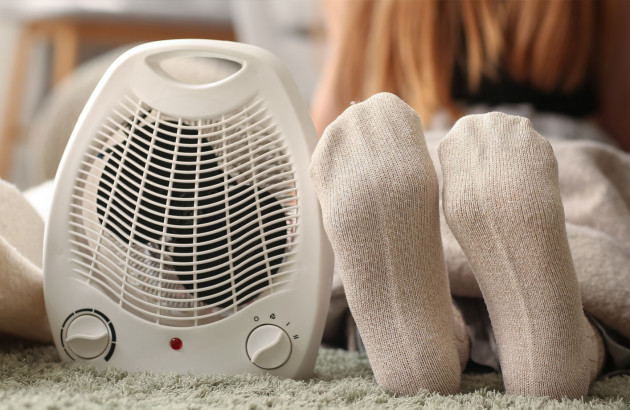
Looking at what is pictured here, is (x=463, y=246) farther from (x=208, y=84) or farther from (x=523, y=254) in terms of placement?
(x=208, y=84)

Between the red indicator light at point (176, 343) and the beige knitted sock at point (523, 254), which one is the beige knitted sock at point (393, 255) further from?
the red indicator light at point (176, 343)

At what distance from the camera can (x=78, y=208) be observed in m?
0.61

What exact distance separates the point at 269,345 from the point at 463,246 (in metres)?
0.18

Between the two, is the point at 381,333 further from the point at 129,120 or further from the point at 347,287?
the point at 129,120

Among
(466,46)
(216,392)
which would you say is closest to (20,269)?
(216,392)

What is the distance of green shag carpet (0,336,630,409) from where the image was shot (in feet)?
1.56

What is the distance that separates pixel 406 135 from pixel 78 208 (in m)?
0.29

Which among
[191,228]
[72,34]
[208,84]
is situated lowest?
[191,228]

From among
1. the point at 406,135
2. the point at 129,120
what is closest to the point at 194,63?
the point at 129,120

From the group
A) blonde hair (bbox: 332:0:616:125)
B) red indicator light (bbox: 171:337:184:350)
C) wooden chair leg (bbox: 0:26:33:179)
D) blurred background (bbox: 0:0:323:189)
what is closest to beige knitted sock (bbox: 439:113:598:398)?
red indicator light (bbox: 171:337:184:350)

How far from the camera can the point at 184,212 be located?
1.96 ft

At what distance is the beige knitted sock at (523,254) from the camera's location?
512 mm

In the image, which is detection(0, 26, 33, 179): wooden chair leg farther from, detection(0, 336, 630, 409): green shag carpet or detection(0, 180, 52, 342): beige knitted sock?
detection(0, 336, 630, 409): green shag carpet

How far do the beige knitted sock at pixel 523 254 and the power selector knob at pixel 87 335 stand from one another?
31 centimetres
